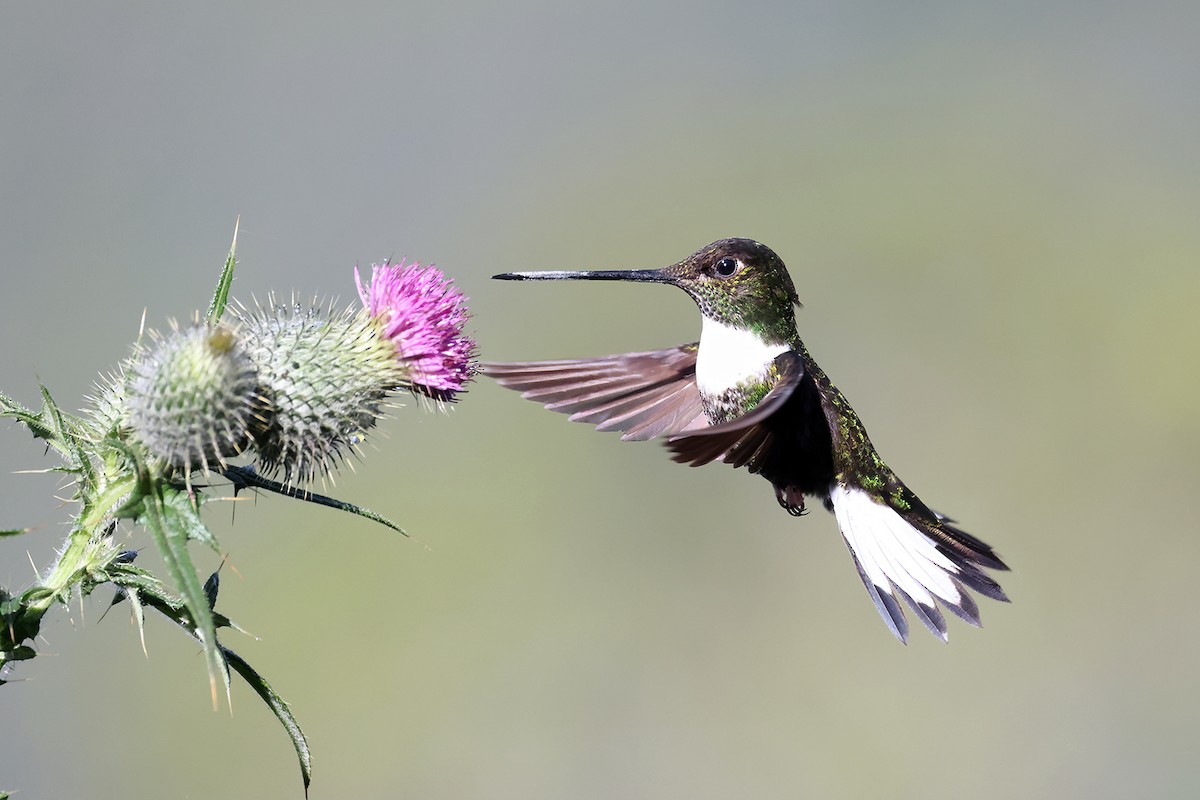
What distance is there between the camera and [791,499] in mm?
4535

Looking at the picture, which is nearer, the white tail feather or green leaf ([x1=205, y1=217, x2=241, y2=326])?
green leaf ([x1=205, y1=217, x2=241, y2=326])

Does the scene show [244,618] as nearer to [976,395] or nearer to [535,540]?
[535,540]

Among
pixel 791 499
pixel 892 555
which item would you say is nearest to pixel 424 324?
pixel 791 499

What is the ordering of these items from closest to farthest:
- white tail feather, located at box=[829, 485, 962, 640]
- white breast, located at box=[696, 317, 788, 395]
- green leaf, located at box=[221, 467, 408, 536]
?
1. green leaf, located at box=[221, 467, 408, 536]
2. white breast, located at box=[696, 317, 788, 395]
3. white tail feather, located at box=[829, 485, 962, 640]

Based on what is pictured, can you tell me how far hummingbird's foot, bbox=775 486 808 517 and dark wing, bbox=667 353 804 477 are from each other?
0.19 metres

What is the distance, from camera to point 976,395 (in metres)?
12.8

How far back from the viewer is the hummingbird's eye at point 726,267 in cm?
414

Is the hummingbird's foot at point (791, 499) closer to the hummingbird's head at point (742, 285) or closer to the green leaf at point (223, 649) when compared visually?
the hummingbird's head at point (742, 285)

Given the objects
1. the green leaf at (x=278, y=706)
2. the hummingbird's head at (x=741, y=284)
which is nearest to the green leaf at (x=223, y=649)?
the green leaf at (x=278, y=706)

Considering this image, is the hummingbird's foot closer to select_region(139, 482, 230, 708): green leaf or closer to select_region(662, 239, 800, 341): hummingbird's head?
select_region(662, 239, 800, 341): hummingbird's head

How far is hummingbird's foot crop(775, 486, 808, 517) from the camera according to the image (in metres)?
4.53

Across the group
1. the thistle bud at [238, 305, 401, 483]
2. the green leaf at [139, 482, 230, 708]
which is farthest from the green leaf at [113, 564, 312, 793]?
the thistle bud at [238, 305, 401, 483]

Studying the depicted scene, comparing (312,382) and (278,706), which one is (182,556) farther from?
(312,382)

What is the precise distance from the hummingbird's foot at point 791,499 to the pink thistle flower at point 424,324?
1.51m
